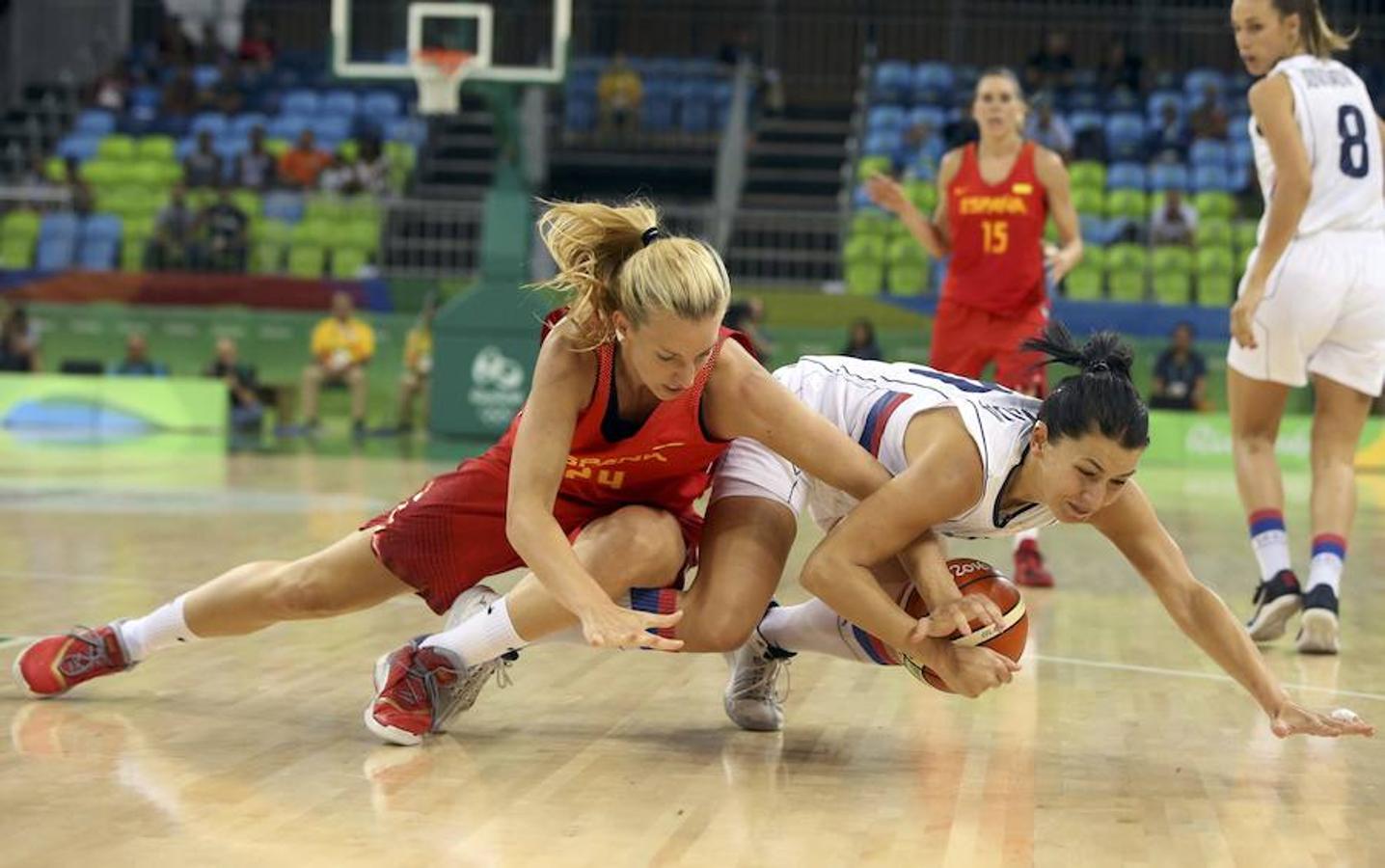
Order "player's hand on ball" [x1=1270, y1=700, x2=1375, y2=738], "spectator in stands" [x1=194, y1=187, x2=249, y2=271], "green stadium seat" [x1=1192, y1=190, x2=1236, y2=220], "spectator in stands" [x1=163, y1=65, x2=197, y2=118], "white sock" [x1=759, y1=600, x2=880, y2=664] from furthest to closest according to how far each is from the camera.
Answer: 1. "spectator in stands" [x1=163, y1=65, x2=197, y2=118]
2. "spectator in stands" [x1=194, y1=187, x2=249, y2=271]
3. "green stadium seat" [x1=1192, y1=190, x2=1236, y2=220]
4. "white sock" [x1=759, y1=600, x2=880, y2=664]
5. "player's hand on ball" [x1=1270, y1=700, x2=1375, y2=738]

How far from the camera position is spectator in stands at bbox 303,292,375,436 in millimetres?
17141

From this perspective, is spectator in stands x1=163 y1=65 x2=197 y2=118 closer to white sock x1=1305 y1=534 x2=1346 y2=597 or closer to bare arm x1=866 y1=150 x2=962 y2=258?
bare arm x1=866 y1=150 x2=962 y2=258

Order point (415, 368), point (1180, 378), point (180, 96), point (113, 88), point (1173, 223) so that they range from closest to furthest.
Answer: point (1180, 378)
point (415, 368)
point (1173, 223)
point (180, 96)
point (113, 88)

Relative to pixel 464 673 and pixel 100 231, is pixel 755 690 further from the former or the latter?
pixel 100 231

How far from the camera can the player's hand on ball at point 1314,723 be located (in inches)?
148

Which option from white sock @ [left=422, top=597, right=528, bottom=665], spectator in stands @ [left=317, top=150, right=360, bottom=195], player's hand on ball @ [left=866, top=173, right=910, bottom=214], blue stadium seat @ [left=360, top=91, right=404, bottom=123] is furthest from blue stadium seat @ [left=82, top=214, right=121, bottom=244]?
white sock @ [left=422, top=597, right=528, bottom=665]

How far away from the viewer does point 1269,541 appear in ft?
19.4

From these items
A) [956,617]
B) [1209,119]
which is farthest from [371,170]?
[956,617]

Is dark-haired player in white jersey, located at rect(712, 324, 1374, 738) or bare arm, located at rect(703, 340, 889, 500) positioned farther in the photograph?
bare arm, located at rect(703, 340, 889, 500)

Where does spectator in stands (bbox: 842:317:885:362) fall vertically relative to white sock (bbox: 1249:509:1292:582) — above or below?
below

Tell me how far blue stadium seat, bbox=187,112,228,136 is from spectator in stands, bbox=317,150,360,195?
Result: 1942mm

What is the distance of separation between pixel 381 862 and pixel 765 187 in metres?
18.6

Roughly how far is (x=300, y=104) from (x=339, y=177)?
2.49m

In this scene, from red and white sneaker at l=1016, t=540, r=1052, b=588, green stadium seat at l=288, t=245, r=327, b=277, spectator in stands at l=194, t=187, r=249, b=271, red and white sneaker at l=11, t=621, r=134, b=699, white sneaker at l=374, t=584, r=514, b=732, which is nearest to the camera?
white sneaker at l=374, t=584, r=514, b=732
